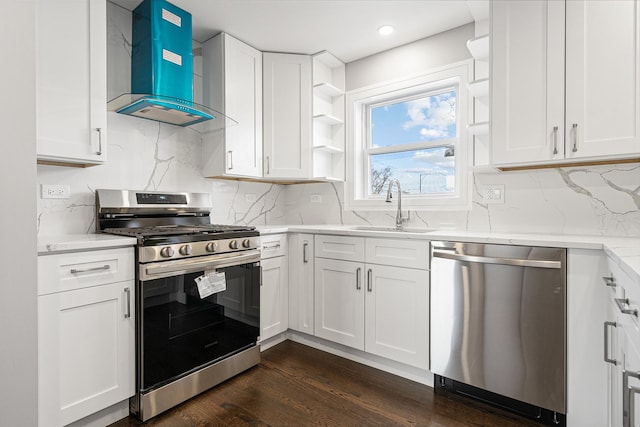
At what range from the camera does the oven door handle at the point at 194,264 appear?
1.76 meters

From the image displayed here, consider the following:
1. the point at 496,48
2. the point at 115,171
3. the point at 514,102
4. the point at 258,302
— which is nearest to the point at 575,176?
the point at 514,102

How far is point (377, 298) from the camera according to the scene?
7.54ft

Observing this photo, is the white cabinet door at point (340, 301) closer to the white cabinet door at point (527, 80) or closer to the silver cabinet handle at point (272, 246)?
the silver cabinet handle at point (272, 246)

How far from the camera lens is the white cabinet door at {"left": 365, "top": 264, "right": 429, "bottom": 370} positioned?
210cm

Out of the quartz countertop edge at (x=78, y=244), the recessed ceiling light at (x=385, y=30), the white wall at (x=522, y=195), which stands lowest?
the quartz countertop edge at (x=78, y=244)

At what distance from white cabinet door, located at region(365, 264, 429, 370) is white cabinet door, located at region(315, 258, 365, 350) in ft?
0.22

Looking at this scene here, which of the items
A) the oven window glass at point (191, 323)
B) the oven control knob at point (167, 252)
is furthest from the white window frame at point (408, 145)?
the oven control knob at point (167, 252)

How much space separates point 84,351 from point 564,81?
9.27ft

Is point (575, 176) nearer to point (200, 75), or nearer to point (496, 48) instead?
point (496, 48)

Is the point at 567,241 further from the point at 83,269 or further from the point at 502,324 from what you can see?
the point at 83,269

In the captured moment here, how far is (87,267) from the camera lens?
1.61 meters

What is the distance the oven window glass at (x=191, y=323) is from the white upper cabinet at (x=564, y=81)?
1.83 meters

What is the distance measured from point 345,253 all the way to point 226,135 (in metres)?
A: 1.32

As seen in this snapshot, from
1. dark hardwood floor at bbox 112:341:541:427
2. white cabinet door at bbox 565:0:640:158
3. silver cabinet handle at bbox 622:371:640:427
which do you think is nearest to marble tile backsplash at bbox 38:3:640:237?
white cabinet door at bbox 565:0:640:158
